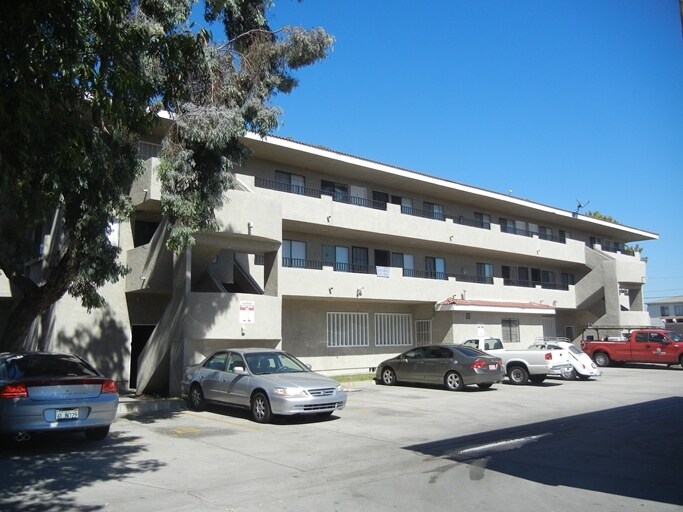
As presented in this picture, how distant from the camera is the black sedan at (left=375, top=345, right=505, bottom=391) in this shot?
61.9 feet

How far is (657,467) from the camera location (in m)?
8.47

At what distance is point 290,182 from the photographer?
25.0 meters

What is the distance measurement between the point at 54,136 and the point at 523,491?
7.40m

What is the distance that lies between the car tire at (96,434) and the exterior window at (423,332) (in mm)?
19700

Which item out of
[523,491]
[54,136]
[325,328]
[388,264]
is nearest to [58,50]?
[54,136]

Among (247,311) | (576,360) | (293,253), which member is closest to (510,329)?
(576,360)

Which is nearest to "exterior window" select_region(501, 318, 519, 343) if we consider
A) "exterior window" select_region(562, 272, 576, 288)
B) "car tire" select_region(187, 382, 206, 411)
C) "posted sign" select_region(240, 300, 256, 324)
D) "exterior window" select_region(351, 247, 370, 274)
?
"exterior window" select_region(351, 247, 370, 274)

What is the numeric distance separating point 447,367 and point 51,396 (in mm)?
12821

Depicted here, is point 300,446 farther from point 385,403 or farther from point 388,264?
point 388,264

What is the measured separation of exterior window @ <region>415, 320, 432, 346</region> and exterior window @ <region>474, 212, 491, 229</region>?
7.64 metres

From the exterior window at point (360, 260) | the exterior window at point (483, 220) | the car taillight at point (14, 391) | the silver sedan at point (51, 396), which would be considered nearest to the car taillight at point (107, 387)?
the silver sedan at point (51, 396)

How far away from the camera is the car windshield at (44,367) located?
9664 millimetres

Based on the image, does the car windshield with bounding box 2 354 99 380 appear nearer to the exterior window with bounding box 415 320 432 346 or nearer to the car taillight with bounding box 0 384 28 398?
the car taillight with bounding box 0 384 28 398

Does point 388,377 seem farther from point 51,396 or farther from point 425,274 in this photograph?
point 51,396
